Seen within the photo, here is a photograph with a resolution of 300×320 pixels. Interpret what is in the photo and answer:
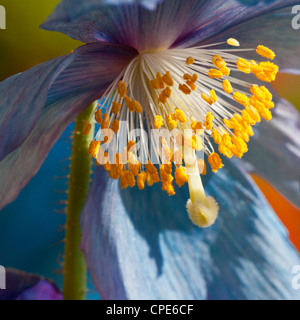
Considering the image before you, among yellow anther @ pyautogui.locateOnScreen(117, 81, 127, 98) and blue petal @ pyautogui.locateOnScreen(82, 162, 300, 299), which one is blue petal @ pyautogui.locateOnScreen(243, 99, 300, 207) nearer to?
blue petal @ pyautogui.locateOnScreen(82, 162, 300, 299)

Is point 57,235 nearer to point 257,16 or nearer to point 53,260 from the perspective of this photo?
point 53,260

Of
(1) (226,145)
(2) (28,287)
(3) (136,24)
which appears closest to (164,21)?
(3) (136,24)

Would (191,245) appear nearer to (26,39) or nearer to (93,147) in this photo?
(93,147)

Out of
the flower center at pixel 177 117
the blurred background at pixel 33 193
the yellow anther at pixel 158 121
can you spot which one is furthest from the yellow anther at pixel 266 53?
the blurred background at pixel 33 193

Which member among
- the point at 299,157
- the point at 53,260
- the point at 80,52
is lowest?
the point at 53,260

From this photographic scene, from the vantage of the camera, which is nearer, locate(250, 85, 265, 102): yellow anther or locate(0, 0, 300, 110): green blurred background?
locate(250, 85, 265, 102): yellow anther

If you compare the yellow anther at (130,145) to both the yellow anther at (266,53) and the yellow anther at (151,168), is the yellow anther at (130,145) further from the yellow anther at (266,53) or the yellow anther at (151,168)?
the yellow anther at (266,53)

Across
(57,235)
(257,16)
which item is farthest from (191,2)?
(57,235)

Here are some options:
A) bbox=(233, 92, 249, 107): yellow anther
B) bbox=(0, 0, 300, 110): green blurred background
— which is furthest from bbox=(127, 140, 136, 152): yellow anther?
bbox=(0, 0, 300, 110): green blurred background
